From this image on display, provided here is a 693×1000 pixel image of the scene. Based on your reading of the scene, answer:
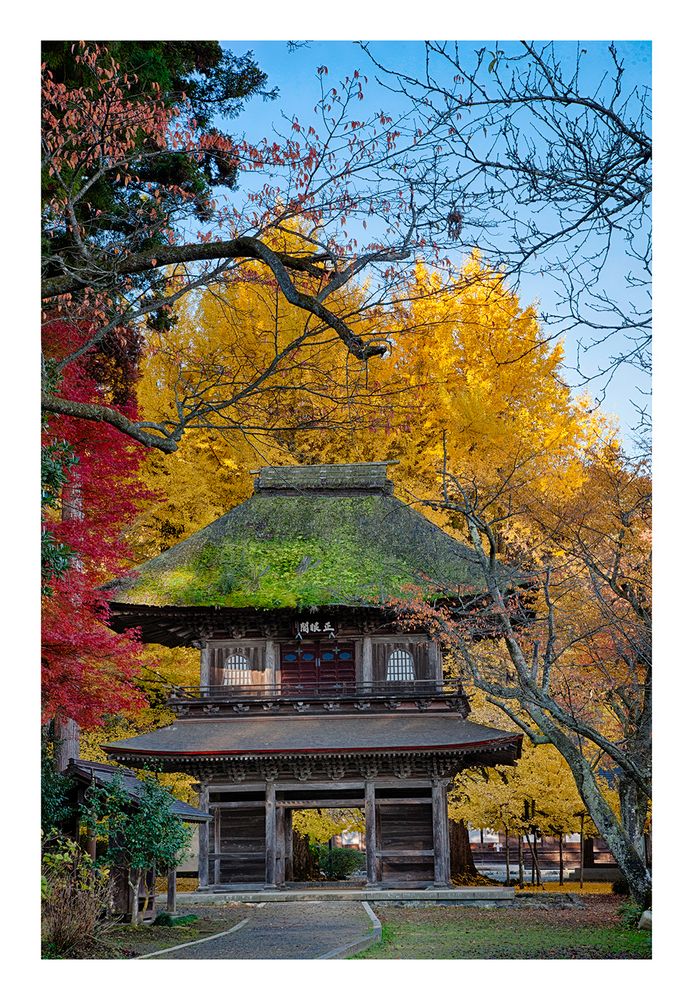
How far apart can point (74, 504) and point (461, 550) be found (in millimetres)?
5240

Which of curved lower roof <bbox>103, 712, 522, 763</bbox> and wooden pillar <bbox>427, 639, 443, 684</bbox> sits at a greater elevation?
wooden pillar <bbox>427, 639, 443, 684</bbox>

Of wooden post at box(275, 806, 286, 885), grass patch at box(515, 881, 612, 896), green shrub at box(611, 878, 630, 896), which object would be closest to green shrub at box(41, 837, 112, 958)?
wooden post at box(275, 806, 286, 885)

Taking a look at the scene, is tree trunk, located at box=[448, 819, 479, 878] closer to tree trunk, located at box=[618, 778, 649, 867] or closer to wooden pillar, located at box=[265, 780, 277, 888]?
wooden pillar, located at box=[265, 780, 277, 888]

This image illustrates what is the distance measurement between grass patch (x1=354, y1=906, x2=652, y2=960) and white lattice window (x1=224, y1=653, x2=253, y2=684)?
371cm

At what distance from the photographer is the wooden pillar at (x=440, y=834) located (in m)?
10.9

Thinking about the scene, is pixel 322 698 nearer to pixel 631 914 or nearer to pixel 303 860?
pixel 303 860

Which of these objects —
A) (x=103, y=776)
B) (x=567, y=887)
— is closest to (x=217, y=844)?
(x=103, y=776)

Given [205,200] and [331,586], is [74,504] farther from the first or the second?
[331,586]

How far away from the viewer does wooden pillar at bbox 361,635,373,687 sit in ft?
38.1

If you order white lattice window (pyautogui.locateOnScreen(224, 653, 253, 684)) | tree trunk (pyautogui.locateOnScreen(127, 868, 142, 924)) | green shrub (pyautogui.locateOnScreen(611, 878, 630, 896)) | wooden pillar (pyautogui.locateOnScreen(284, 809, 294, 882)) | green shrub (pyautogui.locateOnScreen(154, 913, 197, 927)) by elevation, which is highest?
white lattice window (pyautogui.locateOnScreen(224, 653, 253, 684))

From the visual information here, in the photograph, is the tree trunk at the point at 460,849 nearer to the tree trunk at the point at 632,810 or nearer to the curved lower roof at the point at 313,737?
the curved lower roof at the point at 313,737

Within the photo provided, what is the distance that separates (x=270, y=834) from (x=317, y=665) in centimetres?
204

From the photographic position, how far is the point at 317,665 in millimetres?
11828

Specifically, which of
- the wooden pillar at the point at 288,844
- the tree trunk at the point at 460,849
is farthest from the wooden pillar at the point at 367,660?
the tree trunk at the point at 460,849
